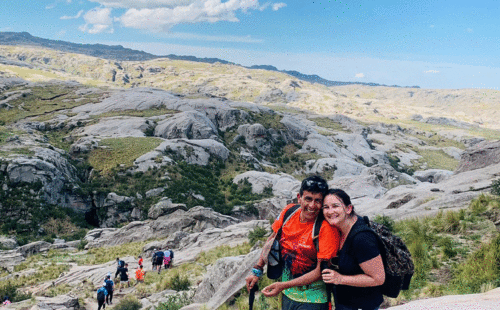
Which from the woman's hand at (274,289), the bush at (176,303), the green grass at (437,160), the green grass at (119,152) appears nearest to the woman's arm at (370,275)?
the woman's hand at (274,289)

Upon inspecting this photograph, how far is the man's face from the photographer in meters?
4.79

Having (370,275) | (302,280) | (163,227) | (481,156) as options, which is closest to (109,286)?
(302,280)

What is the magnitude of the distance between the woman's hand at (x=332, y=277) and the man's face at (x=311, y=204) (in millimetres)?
800

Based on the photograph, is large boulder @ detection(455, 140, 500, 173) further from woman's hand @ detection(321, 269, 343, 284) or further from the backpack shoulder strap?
woman's hand @ detection(321, 269, 343, 284)

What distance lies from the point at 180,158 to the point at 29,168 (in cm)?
2592

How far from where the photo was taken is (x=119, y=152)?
63.1 m

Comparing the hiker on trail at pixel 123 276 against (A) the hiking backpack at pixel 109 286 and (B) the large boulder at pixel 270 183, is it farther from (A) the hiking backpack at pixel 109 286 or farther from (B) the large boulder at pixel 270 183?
(B) the large boulder at pixel 270 183

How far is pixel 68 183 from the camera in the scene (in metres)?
52.2

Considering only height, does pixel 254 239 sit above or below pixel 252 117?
below

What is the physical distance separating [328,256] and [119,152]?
64489 mm

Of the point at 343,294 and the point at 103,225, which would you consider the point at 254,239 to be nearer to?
the point at 343,294

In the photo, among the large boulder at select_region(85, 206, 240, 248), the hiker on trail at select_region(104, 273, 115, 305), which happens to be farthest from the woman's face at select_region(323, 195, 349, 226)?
the large boulder at select_region(85, 206, 240, 248)

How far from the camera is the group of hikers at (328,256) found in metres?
4.32

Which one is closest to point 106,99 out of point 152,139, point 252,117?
point 152,139
